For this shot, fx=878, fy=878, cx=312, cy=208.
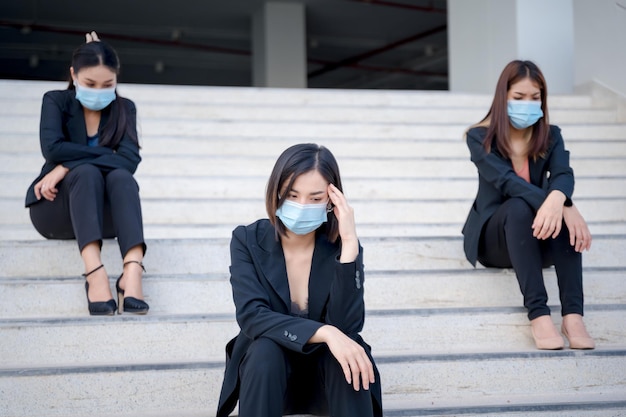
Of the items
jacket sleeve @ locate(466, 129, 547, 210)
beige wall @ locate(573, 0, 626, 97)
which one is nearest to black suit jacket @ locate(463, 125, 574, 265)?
jacket sleeve @ locate(466, 129, 547, 210)

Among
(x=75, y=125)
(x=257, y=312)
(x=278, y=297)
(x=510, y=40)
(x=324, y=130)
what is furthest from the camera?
(x=510, y=40)

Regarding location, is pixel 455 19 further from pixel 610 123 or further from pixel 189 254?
pixel 189 254

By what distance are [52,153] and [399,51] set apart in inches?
388

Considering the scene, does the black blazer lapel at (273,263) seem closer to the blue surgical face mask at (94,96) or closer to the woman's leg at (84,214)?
the woman's leg at (84,214)


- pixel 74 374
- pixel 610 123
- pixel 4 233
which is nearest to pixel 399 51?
pixel 610 123

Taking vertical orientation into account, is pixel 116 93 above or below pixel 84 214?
above

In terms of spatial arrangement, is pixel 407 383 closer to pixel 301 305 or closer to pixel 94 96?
pixel 301 305

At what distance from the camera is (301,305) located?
216 cm

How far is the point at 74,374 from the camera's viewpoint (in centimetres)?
235

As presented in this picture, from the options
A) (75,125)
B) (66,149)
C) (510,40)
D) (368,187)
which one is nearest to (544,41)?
(510,40)

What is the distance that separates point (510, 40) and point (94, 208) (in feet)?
14.4

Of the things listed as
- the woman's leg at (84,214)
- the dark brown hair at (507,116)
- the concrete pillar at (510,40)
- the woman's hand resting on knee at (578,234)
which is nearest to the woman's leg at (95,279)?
the woman's leg at (84,214)

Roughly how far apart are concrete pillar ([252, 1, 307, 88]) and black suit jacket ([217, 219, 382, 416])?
794cm

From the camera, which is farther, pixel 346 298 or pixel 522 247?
pixel 522 247
